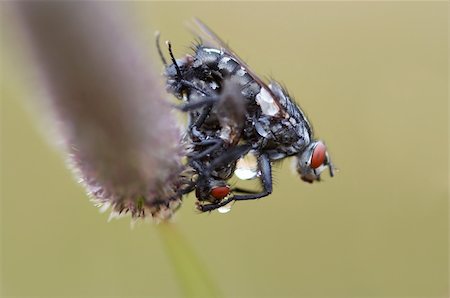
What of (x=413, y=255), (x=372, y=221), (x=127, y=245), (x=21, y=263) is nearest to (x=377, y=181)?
(x=372, y=221)

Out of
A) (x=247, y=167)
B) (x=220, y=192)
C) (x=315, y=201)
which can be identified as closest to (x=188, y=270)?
(x=220, y=192)

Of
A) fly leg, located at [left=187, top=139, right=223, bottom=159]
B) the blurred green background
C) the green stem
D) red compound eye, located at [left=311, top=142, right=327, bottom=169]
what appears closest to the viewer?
the green stem

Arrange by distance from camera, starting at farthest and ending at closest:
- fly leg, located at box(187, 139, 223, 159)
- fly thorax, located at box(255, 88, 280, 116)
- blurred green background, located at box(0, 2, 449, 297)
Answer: blurred green background, located at box(0, 2, 449, 297), fly thorax, located at box(255, 88, 280, 116), fly leg, located at box(187, 139, 223, 159)

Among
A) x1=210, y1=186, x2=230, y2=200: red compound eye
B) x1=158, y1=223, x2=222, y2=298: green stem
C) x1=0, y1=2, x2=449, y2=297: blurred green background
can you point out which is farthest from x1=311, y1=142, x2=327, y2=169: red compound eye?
x1=0, y1=2, x2=449, y2=297: blurred green background

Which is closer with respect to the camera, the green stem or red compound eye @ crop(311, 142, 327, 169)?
the green stem

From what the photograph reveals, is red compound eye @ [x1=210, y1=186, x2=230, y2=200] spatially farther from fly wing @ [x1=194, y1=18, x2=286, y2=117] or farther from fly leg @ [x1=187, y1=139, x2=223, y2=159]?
fly wing @ [x1=194, y1=18, x2=286, y2=117]

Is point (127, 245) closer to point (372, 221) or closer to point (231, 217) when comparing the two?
point (231, 217)
